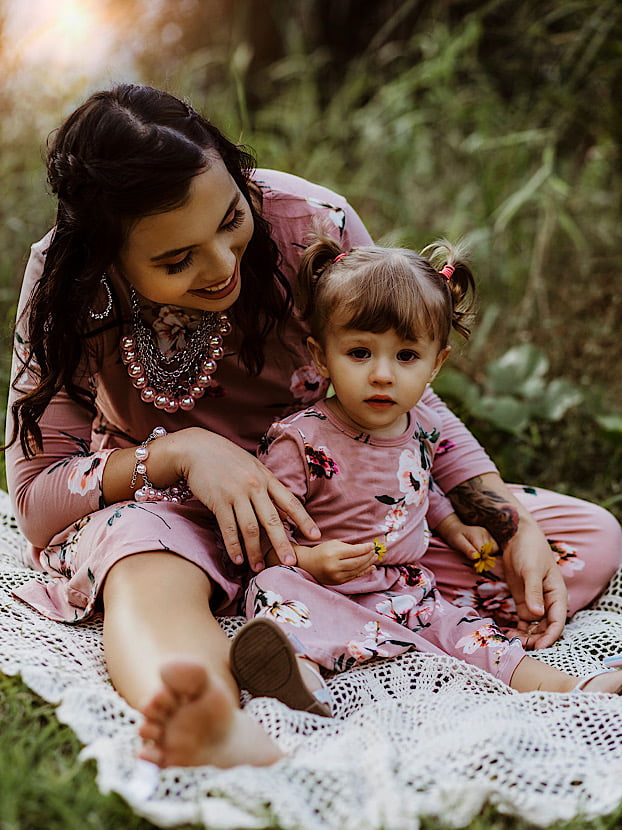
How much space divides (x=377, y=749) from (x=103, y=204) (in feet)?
3.11

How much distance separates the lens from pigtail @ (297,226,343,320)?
173 centimetres

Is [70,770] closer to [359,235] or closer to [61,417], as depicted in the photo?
A: [61,417]

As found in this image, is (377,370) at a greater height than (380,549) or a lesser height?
greater

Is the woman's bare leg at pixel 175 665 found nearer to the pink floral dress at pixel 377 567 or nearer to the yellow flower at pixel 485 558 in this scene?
the pink floral dress at pixel 377 567

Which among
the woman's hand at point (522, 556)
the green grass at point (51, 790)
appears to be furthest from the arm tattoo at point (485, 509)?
the green grass at point (51, 790)

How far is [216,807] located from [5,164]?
3.07 meters

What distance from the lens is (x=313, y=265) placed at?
175 cm

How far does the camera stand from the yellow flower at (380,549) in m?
1.66

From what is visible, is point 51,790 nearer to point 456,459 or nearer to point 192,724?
point 192,724

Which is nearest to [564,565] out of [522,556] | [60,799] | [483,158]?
[522,556]

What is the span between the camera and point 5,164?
11.6ft

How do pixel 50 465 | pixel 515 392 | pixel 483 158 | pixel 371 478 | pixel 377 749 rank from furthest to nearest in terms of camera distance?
pixel 483 158 < pixel 515 392 < pixel 50 465 < pixel 371 478 < pixel 377 749

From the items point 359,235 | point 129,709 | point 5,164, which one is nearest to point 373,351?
point 359,235

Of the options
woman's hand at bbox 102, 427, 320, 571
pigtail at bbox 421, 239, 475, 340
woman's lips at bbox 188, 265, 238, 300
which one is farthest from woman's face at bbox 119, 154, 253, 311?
pigtail at bbox 421, 239, 475, 340
